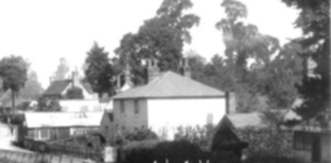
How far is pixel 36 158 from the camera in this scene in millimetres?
35438

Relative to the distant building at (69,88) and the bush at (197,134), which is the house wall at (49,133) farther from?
the distant building at (69,88)

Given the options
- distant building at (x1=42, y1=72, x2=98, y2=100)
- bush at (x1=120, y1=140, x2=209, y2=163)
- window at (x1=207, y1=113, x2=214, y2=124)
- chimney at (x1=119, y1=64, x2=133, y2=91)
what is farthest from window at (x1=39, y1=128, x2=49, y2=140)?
distant building at (x1=42, y1=72, x2=98, y2=100)

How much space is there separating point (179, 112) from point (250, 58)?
37.3 meters

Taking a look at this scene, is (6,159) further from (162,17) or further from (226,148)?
(162,17)

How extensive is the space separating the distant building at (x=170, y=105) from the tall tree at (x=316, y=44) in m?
25.5

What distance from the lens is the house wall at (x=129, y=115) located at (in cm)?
5009

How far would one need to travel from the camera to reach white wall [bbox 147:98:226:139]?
49.5 m

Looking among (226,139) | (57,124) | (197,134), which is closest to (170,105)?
(197,134)

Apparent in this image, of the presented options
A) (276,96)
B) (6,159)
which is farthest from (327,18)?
(276,96)

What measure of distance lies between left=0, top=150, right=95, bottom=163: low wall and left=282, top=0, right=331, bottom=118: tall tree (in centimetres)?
1383

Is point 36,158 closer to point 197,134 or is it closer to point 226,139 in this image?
point 226,139

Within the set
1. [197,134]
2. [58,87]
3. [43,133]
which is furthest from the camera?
[58,87]

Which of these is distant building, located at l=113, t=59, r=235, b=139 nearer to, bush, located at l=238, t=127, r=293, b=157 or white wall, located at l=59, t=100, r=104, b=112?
bush, located at l=238, t=127, r=293, b=157

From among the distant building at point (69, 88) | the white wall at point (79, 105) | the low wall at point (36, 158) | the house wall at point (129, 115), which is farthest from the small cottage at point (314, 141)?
the distant building at point (69, 88)
